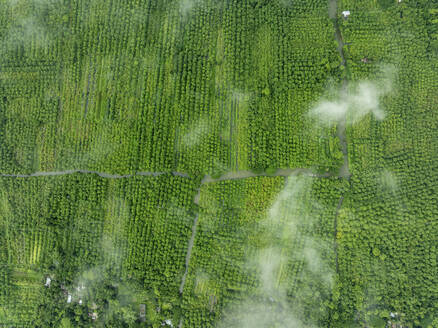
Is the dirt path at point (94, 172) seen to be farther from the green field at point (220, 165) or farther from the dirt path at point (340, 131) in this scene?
the dirt path at point (340, 131)

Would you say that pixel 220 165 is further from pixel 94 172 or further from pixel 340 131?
pixel 94 172

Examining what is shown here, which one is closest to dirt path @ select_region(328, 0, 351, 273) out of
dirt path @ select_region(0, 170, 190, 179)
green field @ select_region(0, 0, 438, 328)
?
green field @ select_region(0, 0, 438, 328)

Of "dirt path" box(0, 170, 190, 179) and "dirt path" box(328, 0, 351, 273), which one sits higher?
"dirt path" box(328, 0, 351, 273)

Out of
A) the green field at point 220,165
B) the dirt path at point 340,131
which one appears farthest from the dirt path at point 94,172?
the dirt path at point 340,131

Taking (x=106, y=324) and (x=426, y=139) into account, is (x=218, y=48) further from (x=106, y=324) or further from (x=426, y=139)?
(x=106, y=324)

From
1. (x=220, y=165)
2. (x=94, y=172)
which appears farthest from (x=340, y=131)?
(x=94, y=172)

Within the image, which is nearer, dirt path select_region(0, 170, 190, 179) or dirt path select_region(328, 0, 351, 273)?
dirt path select_region(328, 0, 351, 273)

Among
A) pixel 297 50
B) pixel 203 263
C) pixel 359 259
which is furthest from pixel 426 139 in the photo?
pixel 203 263

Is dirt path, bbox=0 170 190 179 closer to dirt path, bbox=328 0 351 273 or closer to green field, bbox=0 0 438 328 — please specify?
green field, bbox=0 0 438 328
